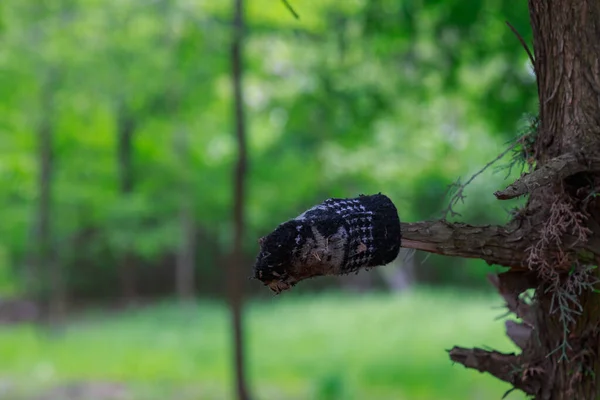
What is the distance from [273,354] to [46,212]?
5.92 metres

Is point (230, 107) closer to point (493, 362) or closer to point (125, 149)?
point (125, 149)

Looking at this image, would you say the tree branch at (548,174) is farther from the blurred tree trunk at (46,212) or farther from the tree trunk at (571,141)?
the blurred tree trunk at (46,212)

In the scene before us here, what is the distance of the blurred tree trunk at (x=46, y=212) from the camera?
1250cm

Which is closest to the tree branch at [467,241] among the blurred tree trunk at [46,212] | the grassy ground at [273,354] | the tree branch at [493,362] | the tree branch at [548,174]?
the tree branch at [548,174]

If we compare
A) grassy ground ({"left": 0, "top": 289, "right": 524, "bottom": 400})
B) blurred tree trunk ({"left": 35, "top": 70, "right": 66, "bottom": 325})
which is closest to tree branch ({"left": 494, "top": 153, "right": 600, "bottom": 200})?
grassy ground ({"left": 0, "top": 289, "right": 524, "bottom": 400})

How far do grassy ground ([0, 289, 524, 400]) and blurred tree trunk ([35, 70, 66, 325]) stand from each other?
859mm

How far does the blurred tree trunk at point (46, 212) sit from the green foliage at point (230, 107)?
0.19 meters

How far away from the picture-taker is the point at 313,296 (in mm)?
20562

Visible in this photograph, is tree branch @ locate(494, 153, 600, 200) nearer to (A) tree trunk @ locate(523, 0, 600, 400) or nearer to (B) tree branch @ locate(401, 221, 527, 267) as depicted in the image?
(A) tree trunk @ locate(523, 0, 600, 400)

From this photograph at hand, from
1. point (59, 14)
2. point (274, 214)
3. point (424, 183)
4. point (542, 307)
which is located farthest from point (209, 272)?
point (542, 307)

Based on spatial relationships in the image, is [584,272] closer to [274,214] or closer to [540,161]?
[540,161]

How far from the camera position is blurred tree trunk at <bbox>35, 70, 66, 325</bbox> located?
12500 millimetres

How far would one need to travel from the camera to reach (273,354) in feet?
36.4

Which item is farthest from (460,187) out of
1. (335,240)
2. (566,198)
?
(335,240)
